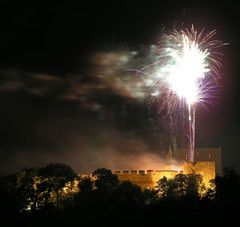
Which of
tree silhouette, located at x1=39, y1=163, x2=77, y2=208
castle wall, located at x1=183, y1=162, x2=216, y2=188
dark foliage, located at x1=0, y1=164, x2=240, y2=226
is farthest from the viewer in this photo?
tree silhouette, located at x1=39, y1=163, x2=77, y2=208

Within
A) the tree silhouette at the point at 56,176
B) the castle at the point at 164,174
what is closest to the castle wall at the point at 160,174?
the castle at the point at 164,174

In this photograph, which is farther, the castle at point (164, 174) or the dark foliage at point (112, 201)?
the castle at point (164, 174)

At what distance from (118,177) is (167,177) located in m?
5.42

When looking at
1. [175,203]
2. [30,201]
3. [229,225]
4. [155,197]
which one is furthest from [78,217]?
[30,201]

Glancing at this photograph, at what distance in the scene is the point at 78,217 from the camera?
1554 inches

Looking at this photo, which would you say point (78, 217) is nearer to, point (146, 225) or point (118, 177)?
point (146, 225)

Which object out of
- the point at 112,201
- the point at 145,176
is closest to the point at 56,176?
the point at 145,176

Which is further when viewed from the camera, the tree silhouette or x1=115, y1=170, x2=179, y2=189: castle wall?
x1=115, y1=170, x2=179, y2=189: castle wall

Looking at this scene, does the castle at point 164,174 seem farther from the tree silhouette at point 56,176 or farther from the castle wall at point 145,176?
the tree silhouette at point 56,176

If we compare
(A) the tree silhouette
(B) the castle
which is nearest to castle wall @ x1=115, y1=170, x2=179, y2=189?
(B) the castle

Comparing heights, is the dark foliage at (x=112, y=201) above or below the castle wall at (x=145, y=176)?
below

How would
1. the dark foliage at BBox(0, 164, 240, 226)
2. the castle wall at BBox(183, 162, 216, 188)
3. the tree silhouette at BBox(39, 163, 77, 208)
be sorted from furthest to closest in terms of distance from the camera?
the tree silhouette at BBox(39, 163, 77, 208)
the castle wall at BBox(183, 162, 216, 188)
the dark foliage at BBox(0, 164, 240, 226)

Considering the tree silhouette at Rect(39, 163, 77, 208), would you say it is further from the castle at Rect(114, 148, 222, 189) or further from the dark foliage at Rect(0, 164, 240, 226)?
the castle at Rect(114, 148, 222, 189)

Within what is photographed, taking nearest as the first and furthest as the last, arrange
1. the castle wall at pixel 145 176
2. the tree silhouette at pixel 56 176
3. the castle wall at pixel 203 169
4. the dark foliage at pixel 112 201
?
the dark foliage at pixel 112 201, the castle wall at pixel 203 169, the tree silhouette at pixel 56 176, the castle wall at pixel 145 176
